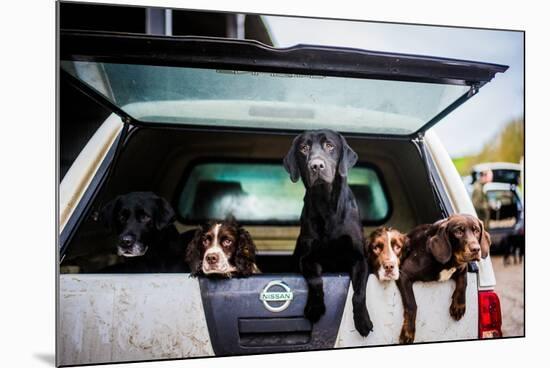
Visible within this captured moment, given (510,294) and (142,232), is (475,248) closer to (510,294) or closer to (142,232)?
(510,294)

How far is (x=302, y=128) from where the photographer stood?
15.0ft

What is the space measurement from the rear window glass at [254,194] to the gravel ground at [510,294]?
1260mm

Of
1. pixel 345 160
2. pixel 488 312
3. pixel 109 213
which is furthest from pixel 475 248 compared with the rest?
pixel 109 213

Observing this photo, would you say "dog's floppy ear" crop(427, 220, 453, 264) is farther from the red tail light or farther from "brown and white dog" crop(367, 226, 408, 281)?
the red tail light

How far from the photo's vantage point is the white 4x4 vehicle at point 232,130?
3611 mm

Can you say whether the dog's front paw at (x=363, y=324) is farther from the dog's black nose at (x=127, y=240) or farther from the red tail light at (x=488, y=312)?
the dog's black nose at (x=127, y=240)

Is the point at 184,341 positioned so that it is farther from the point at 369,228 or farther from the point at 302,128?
the point at 369,228

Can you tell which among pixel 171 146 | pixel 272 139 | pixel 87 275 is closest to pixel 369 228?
pixel 272 139

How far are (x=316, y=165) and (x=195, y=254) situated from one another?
0.90 meters

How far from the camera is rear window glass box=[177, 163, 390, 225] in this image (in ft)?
18.0

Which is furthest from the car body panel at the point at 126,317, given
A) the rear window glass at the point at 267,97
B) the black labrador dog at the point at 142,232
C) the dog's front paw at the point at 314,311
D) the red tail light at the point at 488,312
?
the red tail light at the point at 488,312

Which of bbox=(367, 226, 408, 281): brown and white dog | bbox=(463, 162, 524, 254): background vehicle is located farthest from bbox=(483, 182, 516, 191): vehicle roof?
bbox=(367, 226, 408, 281): brown and white dog

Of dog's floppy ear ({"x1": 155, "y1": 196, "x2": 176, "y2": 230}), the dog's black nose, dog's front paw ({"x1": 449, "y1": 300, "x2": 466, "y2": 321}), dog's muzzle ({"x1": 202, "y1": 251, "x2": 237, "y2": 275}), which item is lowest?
dog's front paw ({"x1": 449, "y1": 300, "x2": 466, "y2": 321})

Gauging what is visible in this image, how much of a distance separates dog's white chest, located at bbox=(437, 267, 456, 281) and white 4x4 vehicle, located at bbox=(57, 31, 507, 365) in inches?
1.4
